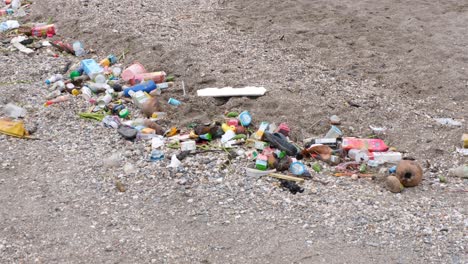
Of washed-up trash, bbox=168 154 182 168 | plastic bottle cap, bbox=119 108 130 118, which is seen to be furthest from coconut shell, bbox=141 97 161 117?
washed-up trash, bbox=168 154 182 168

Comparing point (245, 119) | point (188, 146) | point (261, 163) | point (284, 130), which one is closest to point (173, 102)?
point (245, 119)

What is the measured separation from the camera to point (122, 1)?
334 inches

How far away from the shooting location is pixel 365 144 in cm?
487

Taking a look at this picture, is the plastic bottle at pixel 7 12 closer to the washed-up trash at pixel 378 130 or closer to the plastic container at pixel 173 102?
the plastic container at pixel 173 102

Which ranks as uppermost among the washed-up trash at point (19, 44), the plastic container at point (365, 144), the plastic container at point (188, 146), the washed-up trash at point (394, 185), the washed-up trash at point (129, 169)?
the washed-up trash at point (394, 185)

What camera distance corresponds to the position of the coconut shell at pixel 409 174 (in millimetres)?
4371

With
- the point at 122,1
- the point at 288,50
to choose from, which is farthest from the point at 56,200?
the point at 122,1

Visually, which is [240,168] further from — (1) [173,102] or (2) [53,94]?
(2) [53,94]

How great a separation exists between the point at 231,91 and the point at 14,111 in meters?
1.89

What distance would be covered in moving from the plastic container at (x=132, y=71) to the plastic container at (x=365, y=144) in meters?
2.29

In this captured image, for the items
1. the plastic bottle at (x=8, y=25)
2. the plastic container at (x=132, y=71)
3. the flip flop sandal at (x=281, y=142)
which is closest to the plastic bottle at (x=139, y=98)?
the plastic container at (x=132, y=71)

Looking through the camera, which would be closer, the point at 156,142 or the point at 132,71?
the point at 156,142

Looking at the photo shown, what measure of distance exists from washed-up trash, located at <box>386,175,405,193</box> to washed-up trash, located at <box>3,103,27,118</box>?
10.2ft

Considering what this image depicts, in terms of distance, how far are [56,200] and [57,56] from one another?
3.05 metres
